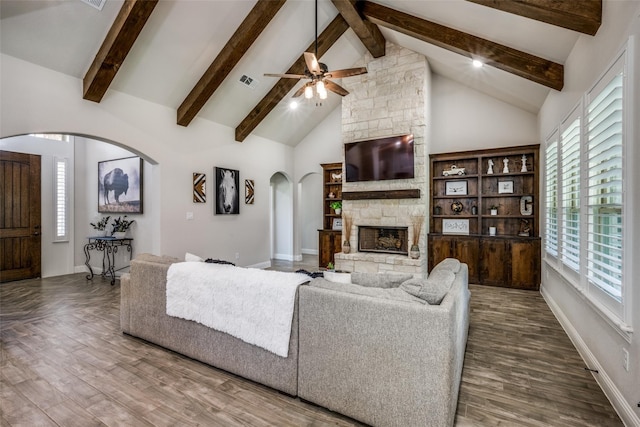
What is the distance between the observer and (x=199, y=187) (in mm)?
5777

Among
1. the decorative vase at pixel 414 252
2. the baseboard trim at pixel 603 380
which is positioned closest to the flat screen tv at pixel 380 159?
the decorative vase at pixel 414 252

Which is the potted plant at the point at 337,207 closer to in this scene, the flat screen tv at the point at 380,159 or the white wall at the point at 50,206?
the flat screen tv at the point at 380,159

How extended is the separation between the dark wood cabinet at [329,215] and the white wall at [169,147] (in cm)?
120

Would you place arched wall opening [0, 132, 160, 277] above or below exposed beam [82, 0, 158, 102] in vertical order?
below

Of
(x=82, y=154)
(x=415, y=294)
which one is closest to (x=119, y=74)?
(x=82, y=154)

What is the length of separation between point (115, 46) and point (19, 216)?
4368mm

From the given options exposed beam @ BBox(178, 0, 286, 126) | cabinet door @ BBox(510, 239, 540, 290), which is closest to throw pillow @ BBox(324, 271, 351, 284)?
exposed beam @ BBox(178, 0, 286, 126)

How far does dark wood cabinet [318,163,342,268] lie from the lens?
276 inches

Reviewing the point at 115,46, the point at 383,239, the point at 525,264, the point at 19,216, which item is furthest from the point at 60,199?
the point at 525,264

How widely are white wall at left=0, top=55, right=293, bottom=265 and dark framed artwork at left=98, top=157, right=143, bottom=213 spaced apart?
0.55 meters

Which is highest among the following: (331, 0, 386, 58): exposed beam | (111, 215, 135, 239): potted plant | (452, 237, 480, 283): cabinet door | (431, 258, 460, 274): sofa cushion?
(331, 0, 386, 58): exposed beam

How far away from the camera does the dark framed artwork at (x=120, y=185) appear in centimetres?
584

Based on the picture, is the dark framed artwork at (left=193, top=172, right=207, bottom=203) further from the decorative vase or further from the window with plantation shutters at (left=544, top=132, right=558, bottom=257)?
the window with plantation shutters at (left=544, top=132, right=558, bottom=257)

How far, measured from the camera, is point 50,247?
248 inches
